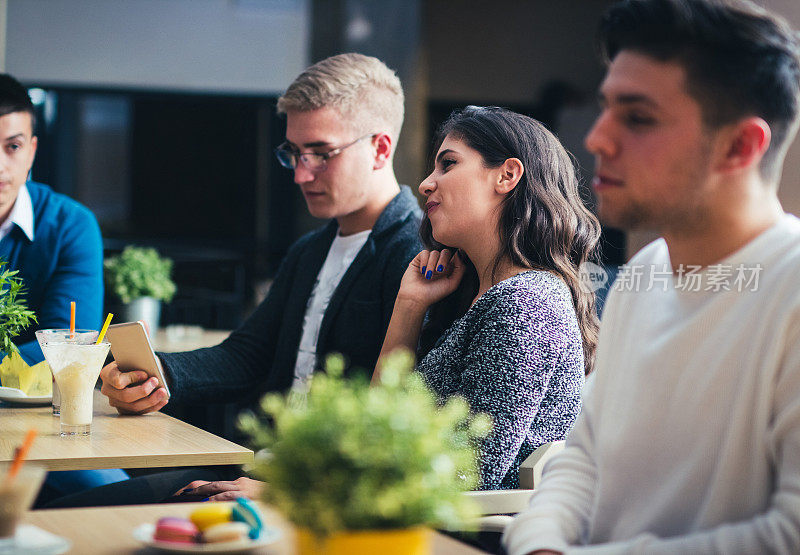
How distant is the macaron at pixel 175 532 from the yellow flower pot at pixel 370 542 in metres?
0.24

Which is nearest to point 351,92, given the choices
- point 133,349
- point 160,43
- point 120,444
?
point 133,349

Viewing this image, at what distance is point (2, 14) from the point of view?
16.2 ft

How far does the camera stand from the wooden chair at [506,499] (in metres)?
1.57

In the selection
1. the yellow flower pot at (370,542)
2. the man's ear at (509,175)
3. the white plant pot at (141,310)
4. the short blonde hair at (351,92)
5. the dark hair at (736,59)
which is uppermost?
the dark hair at (736,59)

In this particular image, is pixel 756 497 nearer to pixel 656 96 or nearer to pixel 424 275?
pixel 656 96

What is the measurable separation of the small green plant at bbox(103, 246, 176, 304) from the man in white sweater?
2.54 meters

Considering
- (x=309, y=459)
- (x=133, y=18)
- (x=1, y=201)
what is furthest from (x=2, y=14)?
(x=309, y=459)

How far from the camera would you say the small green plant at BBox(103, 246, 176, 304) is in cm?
348

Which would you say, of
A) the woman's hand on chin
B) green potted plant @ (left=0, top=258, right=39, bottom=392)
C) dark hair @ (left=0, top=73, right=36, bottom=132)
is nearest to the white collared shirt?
dark hair @ (left=0, top=73, right=36, bottom=132)

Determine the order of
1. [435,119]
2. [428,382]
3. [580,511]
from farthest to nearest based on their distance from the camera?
[435,119]
[428,382]
[580,511]

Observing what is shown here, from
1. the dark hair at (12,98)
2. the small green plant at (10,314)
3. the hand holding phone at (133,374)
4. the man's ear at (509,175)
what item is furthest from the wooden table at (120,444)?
the dark hair at (12,98)

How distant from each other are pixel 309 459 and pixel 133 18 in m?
6.53

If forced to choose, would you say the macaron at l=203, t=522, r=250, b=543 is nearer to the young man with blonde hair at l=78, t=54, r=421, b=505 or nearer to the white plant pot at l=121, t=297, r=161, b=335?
the young man with blonde hair at l=78, t=54, r=421, b=505

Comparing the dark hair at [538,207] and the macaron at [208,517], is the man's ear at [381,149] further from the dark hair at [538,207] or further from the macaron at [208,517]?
the macaron at [208,517]
